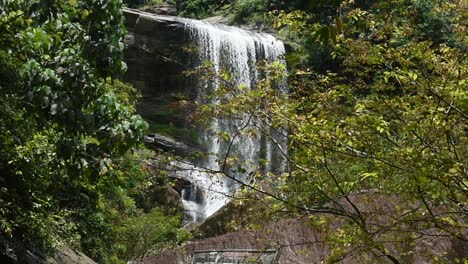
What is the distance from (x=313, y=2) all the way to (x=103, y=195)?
30.1 ft

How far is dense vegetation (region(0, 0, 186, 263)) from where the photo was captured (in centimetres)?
367

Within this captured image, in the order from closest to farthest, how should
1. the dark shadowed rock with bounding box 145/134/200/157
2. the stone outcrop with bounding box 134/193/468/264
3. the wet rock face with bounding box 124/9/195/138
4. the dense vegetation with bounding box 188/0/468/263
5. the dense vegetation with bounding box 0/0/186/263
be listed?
1. the dense vegetation with bounding box 0/0/186/263
2. the dense vegetation with bounding box 188/0/468/263
3. the stone outcrop with bounding box 134/193/468/264
4. the dark shadowed rock with bounding box 145/134/200/157
5. the wet rock face with bounding box 124/9/195/138

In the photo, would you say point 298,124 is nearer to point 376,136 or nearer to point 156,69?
point 376,136

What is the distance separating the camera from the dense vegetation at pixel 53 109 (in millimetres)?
3674

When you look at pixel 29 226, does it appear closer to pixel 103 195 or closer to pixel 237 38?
pixel 103 195

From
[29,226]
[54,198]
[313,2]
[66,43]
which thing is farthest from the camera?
[54,198]

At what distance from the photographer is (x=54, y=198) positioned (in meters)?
6.19

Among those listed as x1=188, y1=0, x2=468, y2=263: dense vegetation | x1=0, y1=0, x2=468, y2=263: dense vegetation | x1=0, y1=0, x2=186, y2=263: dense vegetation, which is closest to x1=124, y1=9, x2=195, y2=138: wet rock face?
x1=0, y1=0, x2=186, y2=263: dense vegetation

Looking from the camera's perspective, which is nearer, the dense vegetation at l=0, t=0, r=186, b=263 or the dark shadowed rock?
the dense vegetation at l=0, t=0, r=186, b=263

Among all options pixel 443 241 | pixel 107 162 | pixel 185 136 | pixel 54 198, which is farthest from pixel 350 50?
pixel 185 136

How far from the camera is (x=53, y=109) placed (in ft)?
11.8

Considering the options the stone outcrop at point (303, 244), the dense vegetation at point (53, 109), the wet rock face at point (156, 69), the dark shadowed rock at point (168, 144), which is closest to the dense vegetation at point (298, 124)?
the dense vegetation at point (53, 109)

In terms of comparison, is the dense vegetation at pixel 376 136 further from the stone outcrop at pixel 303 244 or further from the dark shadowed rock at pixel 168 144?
the dark shadowed rock at pixel 168 144

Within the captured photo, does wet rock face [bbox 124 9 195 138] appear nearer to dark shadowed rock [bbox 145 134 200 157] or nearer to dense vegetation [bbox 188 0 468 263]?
dark shadowed rock [bbox 145 134 200 157]
